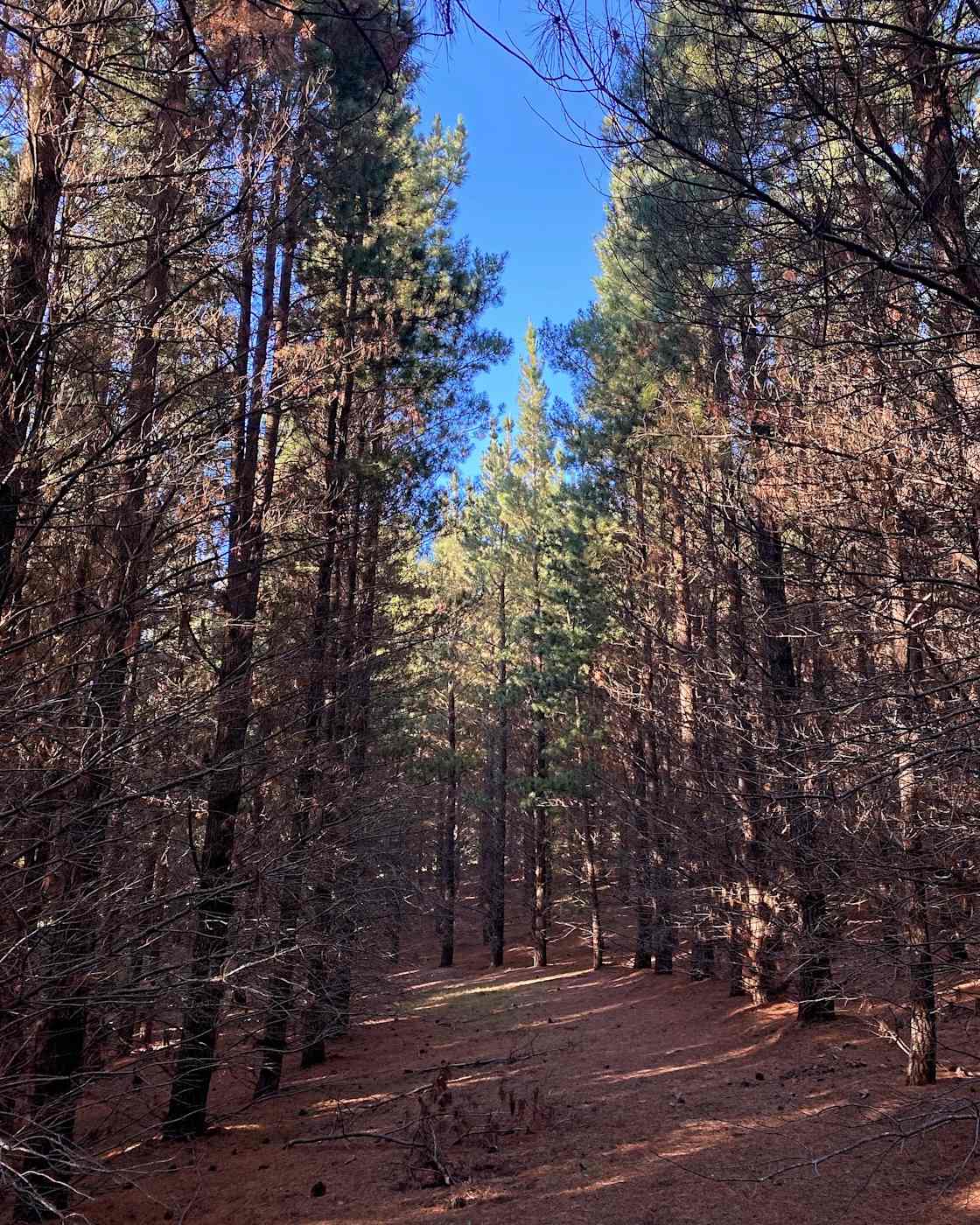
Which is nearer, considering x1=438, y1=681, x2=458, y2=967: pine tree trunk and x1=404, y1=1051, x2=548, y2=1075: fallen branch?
x1=404, y1=1051, x2=548, y2=1075: fallen branch

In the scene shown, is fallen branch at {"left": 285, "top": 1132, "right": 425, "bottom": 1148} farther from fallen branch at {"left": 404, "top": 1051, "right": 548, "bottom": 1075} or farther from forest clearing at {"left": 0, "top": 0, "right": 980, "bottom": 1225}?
fallen branch at {"left": 404, "top": 1051, "right": 548, "bottom": 1075}

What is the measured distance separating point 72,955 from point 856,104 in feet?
15.4

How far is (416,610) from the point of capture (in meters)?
11.1

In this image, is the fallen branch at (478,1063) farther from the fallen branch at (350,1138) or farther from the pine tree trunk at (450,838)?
the pine tree trunk at (450,838)

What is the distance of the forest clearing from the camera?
11.0ft

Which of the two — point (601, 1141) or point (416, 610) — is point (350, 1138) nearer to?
point (601, 1141)

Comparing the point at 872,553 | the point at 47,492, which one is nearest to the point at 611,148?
the point at 47,492

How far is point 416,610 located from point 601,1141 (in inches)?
259

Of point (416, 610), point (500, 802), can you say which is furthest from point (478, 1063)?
point (500, 802)

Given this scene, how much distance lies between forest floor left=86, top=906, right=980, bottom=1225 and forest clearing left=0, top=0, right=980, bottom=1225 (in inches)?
2.9

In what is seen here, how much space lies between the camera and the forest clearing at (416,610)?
3340 mm

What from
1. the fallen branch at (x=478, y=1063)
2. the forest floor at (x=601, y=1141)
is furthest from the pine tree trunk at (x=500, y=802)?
the forest floor at (x=601, y=1141)

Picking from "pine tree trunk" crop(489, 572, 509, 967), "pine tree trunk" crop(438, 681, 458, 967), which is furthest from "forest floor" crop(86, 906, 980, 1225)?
"pine tree trunk" crop(438, 681, 458, 967)

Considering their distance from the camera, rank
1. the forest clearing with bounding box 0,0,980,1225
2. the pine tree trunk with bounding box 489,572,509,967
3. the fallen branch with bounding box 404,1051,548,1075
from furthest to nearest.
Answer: the pine tree trunk with bounding box 489,572,509,967
the fallen branch with bounding box 404,1051,548,1075
the forest clearing with bounding box 0,0,980,1225
